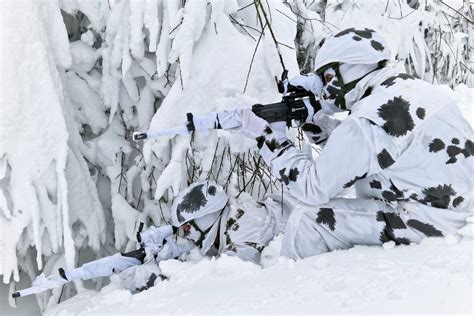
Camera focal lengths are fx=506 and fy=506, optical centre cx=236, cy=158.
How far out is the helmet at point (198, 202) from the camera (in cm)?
274

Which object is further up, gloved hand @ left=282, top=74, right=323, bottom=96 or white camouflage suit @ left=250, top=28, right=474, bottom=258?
gloved hand @ left=282, top=74, right=323, bottom=96

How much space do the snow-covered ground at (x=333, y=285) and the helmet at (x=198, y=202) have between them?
463 millimetres

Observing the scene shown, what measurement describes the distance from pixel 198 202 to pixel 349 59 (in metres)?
1.15

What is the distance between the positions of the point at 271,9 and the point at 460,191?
1.38m

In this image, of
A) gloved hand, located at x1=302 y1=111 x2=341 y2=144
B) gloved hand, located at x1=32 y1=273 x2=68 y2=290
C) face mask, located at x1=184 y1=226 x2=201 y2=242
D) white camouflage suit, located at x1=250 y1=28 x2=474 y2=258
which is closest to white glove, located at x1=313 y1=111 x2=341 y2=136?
gloved hand, located at x1=302 y1=111 x2=341 y2=144

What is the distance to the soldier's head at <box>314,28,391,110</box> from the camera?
2.03 meters

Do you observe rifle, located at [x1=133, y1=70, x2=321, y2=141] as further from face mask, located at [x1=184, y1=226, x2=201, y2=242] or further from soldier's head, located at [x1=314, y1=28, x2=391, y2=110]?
face mask, located at [x1=184, y1=226, x2=201, y2=242]

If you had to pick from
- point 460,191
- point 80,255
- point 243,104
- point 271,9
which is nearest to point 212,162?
point 243,104

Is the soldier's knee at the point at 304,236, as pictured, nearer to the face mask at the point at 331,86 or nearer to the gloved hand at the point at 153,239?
the face mask at the point at 331,86

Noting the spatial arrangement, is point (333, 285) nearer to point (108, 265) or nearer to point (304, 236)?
point (304, 236)

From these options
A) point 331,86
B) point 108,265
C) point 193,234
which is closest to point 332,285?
point 331,86

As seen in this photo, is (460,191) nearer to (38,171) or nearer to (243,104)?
(243,104)

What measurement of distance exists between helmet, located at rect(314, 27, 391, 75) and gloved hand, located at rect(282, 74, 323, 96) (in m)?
0.12

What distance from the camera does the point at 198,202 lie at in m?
2.73
